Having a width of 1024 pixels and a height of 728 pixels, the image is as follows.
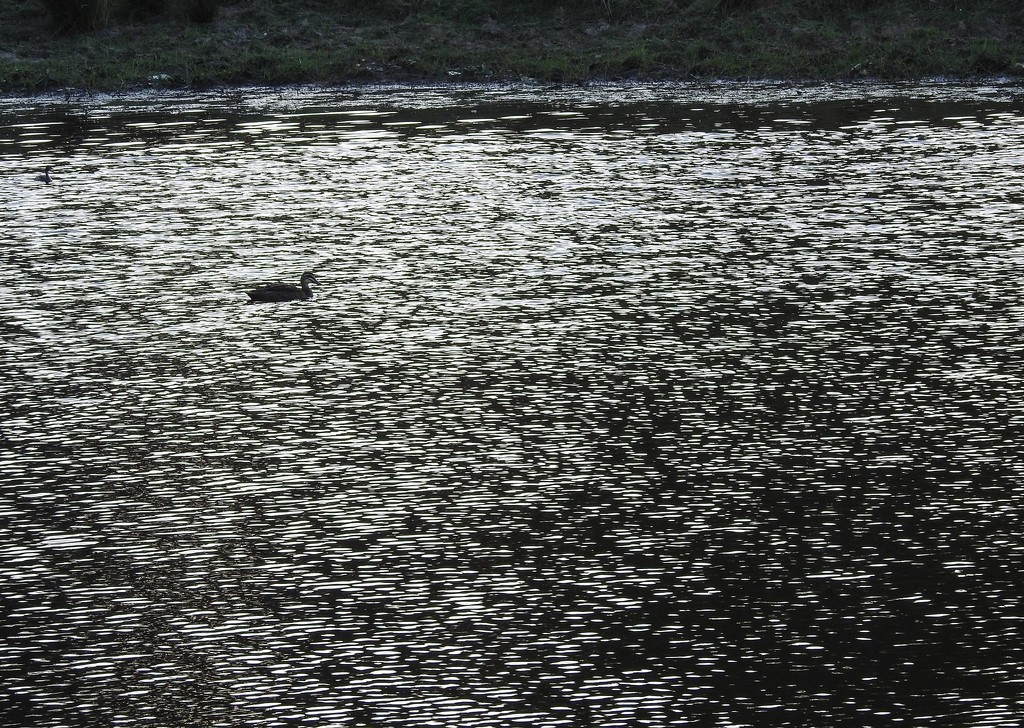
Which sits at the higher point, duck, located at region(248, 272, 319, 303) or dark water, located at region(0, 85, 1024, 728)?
duck, located at region(248, 272, 319, 303)

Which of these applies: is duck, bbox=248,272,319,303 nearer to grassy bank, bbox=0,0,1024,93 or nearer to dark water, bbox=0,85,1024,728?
dark water, bbox=0,85,1024,728

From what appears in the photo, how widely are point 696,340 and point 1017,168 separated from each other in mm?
14373

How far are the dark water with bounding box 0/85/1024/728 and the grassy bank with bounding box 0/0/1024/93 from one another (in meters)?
17.6

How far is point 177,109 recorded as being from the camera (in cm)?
4309

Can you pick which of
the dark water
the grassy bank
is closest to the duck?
the dark water

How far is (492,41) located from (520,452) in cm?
3814

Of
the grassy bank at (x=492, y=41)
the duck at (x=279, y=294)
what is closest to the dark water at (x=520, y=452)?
the duck at (x=279, y=294)

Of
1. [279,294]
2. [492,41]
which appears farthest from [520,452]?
A: [492,41]

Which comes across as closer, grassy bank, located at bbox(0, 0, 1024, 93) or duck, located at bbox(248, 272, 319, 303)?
duck, located at bbox(248, 272, 319, 303)

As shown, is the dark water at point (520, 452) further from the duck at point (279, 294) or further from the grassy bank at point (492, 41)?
the grassy bank at point (492, 41)

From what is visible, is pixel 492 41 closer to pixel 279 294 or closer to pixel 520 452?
pixel 279 294

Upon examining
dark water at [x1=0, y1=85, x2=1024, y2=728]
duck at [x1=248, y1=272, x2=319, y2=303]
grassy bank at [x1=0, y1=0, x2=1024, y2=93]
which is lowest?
dark water at [x1=0, y1=85, x2=1024, y2=728]

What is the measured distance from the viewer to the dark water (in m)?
10.5

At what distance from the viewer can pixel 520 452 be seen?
15.0 metres
